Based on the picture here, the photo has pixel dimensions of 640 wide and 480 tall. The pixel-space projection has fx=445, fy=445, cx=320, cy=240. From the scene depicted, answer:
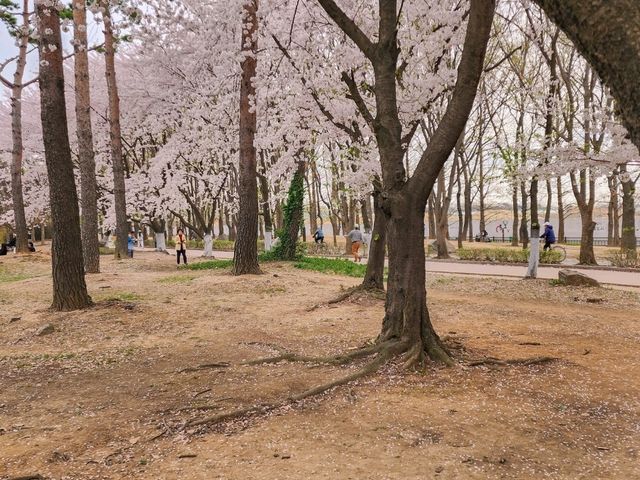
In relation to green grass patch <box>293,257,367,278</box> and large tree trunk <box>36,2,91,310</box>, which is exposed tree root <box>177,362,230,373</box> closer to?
large tree trunk <box>36,2,91,310</box>

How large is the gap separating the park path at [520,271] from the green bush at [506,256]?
1056 mm

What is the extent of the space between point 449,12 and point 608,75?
309 inches

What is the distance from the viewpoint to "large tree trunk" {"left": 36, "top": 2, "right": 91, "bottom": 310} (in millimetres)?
7852

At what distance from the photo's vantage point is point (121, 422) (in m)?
3.89

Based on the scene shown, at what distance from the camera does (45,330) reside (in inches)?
271

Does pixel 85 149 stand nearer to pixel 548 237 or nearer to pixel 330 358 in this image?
pixel 330 358

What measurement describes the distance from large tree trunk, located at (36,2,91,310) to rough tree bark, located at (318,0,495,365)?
5464mm

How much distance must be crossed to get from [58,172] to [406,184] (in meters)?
6.41

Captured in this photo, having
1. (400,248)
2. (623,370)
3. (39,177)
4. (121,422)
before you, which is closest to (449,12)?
(400,248)

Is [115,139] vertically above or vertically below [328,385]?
above

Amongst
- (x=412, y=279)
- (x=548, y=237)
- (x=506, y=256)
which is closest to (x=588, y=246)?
(x=548, y=237)

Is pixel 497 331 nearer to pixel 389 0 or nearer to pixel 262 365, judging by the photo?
pixel 262 365

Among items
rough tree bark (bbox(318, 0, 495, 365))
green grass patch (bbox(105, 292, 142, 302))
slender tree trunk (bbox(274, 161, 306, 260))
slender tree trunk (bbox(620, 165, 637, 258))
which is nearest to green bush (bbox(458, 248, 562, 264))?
slender tree trunk (bbox(620, 165, 637, 258))

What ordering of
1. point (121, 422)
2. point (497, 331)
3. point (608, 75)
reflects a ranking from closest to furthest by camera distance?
1. point (608, 75)
2. point (121, 422)
3. point (497, 331)
